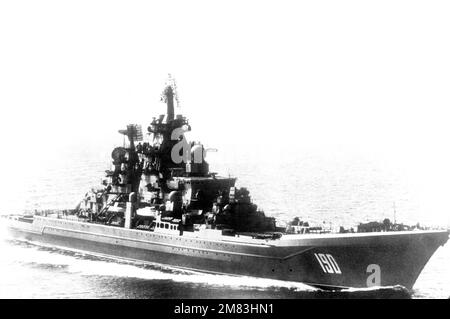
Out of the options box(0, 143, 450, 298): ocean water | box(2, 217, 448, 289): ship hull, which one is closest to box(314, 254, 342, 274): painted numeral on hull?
box(2, 217, 448, 289): ship hull

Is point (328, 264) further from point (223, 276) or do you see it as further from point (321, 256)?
point (223, 276)

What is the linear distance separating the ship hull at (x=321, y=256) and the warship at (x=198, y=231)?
0.15 ft

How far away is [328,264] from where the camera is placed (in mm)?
25016

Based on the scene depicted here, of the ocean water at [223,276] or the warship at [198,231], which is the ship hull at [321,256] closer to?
the warship at [198,231]

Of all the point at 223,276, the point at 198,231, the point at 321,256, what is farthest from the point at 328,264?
the point at 198,231

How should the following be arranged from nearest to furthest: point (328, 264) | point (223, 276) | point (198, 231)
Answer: point (328, 264)
point (223, 276)
point (198, 231)

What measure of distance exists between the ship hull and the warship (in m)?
0.05

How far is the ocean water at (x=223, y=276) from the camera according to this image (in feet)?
84.8

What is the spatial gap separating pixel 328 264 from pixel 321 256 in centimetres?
50

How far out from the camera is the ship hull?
2452cm

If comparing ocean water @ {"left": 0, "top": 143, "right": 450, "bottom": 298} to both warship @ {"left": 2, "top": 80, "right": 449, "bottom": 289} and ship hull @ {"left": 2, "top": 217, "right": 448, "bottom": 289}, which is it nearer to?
ship hull @ {"left": 2, "top": 217, "right": 448, "bottom": 289}

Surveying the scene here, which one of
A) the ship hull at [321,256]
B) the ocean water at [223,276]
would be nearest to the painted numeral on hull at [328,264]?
the ship hull at [321,256]
